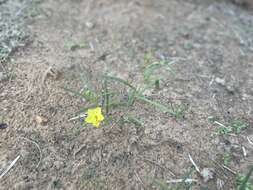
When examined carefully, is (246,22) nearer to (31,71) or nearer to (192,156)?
(192,156)

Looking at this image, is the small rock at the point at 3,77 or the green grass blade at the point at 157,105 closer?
the green grass blade at the point at 157,105

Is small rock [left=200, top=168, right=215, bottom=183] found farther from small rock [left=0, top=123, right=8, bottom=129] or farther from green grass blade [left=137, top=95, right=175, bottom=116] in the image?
small rock [left=0, top=123, right=8, bottom=129]

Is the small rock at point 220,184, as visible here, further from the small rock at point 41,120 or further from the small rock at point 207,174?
the small rock at point 41,120

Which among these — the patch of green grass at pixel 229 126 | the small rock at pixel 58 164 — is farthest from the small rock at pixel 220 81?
the small rock at pixel 58 164

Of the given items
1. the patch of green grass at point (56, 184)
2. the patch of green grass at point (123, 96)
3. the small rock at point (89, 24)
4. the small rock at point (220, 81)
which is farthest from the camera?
the small rock at point (89, 24)

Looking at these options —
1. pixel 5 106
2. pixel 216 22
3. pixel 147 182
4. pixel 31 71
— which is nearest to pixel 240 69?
pixel 216 22

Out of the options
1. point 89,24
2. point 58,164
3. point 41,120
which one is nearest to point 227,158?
point 58,164
